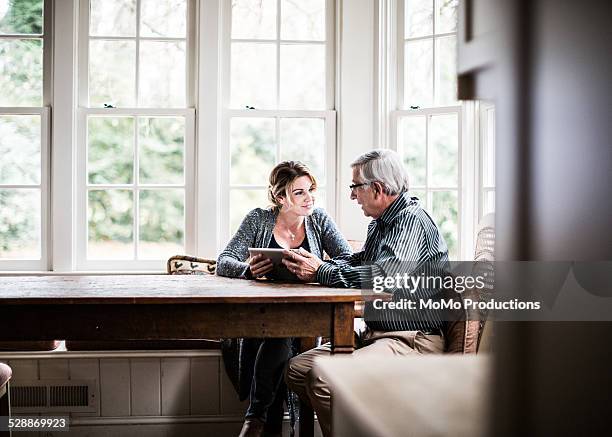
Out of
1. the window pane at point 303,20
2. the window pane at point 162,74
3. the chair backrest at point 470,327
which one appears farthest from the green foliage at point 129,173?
Answer: the chair backrest at point 470,327

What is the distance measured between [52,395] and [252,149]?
183 cm

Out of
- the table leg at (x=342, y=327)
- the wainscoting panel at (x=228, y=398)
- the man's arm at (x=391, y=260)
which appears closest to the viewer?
the table leg at (x=342, y=327)

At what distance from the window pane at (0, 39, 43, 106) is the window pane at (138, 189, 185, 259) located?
926 millimetres

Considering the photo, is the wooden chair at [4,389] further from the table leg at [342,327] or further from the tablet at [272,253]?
the table leg at [342,327]

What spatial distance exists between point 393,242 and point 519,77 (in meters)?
2.33

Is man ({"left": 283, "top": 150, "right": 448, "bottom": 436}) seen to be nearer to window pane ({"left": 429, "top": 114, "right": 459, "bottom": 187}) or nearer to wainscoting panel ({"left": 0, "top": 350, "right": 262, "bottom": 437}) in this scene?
wainscoting panel ({"left": 0, "top": 350, "right": 262, "bottom": 437})

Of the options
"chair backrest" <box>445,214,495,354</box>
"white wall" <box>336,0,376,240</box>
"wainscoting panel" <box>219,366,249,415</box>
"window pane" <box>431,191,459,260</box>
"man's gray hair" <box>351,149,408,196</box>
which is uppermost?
"white wall" <box>336,0,376,240</box>

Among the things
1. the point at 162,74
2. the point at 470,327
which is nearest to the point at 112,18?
the point at 162,74

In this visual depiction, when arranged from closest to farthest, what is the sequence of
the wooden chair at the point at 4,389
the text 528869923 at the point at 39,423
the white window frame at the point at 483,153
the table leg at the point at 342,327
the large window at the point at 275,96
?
1. the table leg at the point at 342,327
2. the wooden chair at the point at 4,389
3. the text 528869923 at the point at 39,423
4. the white window frame at the point at 483,153
5. the large window at the point at 275,96

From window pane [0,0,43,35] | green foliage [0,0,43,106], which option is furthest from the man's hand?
window pane [0,0,43,35]

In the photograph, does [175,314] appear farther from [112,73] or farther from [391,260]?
[112,73]

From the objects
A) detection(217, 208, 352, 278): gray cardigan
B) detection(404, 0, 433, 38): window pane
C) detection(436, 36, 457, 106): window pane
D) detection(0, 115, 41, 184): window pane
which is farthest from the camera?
detection(0, 115, 41, 184): window pane

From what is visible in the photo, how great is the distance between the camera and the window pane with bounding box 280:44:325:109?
14.4ft

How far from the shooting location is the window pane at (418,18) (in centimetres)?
411
